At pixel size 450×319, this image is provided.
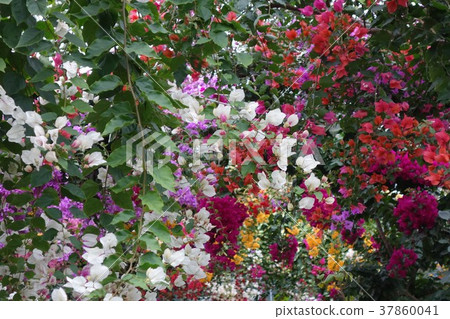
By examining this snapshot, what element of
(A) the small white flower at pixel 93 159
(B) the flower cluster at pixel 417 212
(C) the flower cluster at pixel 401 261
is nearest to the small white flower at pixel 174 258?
(A) the small white flower at pixel 93 159

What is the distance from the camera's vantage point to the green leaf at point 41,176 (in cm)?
91

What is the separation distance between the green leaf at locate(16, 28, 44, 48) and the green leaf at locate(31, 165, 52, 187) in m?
0.21

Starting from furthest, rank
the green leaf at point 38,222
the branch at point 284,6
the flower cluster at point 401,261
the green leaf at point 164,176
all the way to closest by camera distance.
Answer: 1. the flower cluster at point 401,261
2. the branch at point 284,6
3. the green leaf at point 38,222
4. the green leaf at point 164,176

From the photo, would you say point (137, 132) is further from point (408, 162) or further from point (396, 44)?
point (408, 162)

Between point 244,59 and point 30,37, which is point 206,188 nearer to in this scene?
point 244,59

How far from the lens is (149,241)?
0.75 m

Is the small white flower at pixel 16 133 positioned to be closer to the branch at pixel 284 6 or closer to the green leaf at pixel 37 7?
the green leaf at pixel 37 7

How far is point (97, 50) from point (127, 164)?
0.65ft

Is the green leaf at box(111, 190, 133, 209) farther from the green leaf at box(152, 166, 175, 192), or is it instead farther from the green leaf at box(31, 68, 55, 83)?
the green leaf at box(31, 68, 55, 83)

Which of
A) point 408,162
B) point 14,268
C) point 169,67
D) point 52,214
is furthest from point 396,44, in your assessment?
point 14,268

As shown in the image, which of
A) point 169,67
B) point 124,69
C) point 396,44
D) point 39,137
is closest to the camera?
point 39,137

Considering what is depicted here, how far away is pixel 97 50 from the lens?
0.87 m

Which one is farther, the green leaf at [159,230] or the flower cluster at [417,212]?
the flower cluster at [417,212]

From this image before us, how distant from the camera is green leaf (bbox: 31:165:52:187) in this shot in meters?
0.91
